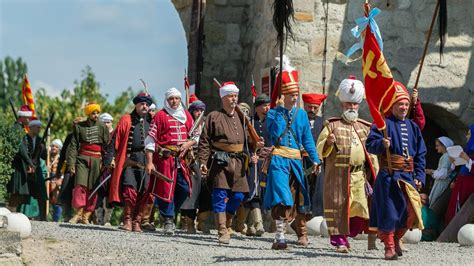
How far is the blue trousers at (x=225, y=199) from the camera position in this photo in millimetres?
13141

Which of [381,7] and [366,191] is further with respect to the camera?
[381,7]

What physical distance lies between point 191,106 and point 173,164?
1.38m

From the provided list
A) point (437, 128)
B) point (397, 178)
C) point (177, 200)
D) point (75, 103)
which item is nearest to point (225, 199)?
point (177, 200)

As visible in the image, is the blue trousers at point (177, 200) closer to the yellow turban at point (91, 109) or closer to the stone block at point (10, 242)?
the yellow turban at point (91, 109)

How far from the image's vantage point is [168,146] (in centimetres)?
1431

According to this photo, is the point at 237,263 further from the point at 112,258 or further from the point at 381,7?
the point at 381,7

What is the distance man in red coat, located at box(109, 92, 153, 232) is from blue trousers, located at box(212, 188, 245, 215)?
126cm

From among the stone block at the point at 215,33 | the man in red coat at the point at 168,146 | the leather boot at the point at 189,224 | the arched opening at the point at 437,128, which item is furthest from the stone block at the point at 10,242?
the stone block at the point at 215,33

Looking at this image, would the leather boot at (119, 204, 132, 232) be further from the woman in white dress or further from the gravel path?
the woman in white dress

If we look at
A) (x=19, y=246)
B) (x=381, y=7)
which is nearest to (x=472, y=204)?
(x=381, y=7)

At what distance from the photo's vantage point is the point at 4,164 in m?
14.2

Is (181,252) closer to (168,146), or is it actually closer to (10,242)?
(10,242)

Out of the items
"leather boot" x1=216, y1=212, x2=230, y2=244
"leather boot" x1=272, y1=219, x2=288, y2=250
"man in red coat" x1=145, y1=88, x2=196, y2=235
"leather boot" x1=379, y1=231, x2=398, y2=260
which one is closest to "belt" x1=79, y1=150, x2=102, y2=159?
"man in red coat" x1=145, y1=88, x2=196, y2=235

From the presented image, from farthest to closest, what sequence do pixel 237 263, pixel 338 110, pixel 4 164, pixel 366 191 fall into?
pixel 338 110 → pixel 4 164 → pixel 366 191 → pixel 237 263
